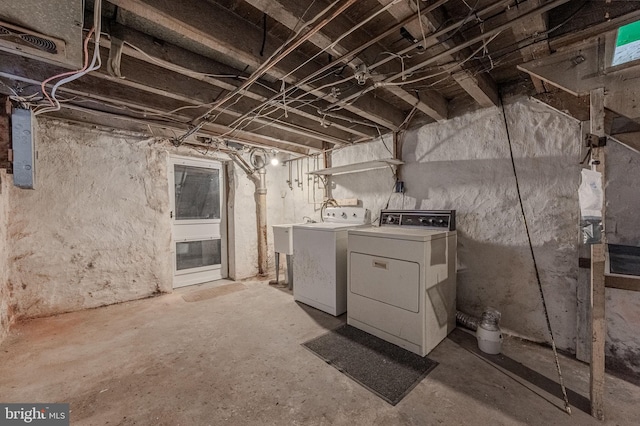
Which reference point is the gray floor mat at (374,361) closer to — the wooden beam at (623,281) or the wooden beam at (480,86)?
the wooden beam at (623,281)

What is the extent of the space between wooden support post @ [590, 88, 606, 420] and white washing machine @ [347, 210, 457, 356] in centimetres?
88

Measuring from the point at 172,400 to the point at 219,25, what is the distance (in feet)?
7.34

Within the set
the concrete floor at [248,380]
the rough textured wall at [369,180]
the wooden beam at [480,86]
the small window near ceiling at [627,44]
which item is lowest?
the concrete floor at [248,380]

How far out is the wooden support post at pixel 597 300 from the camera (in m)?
1.34

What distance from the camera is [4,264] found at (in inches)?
92.1

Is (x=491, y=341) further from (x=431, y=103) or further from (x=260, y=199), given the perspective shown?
(x=260, y=199)

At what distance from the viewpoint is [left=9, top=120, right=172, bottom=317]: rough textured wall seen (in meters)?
2.59

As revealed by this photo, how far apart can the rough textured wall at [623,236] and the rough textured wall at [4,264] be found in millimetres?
4893

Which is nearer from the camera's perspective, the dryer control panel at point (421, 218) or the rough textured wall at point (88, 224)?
the dryer control panel at point (421, 218)

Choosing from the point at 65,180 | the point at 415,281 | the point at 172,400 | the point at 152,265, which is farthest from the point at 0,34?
the point at 152,265

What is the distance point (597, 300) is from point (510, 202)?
1.04 m

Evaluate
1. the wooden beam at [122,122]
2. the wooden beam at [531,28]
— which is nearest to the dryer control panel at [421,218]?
the wooden beam at [531,28]

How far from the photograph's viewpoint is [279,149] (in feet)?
12.4

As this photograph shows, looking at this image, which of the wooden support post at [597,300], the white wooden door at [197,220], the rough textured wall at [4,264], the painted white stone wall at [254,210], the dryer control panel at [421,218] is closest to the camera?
the wooden support post at [597,300]
